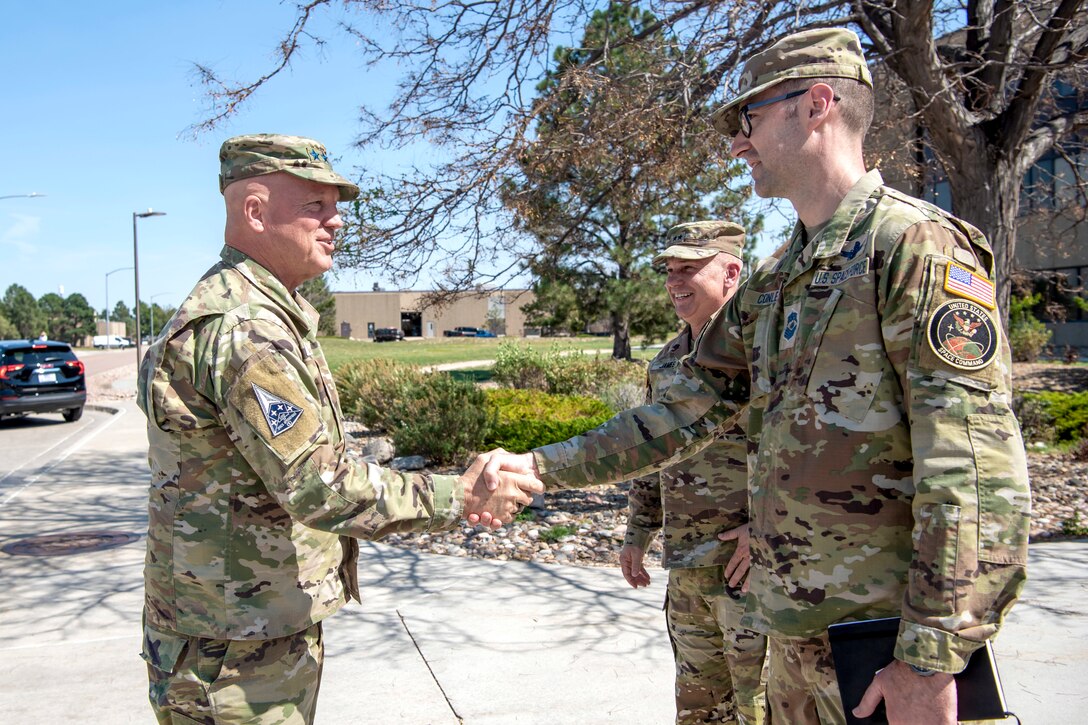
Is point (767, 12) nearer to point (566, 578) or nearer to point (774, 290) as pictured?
point (566, 578)

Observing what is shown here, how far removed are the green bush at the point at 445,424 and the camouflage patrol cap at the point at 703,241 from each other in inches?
236

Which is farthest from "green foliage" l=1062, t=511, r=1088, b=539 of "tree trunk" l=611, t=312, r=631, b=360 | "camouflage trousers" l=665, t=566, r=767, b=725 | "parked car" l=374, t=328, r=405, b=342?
"parked car" l=374, t=328, r=405, b=342

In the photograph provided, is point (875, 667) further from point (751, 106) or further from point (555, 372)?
point (555, 372)

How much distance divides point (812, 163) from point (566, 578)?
13.1ft

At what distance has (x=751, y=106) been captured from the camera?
205cm

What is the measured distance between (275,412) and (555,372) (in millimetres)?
14212

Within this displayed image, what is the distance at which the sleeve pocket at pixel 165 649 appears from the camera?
215cm

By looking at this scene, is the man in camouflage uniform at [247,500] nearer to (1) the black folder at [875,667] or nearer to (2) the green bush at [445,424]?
(1) the black folder at [875,667]

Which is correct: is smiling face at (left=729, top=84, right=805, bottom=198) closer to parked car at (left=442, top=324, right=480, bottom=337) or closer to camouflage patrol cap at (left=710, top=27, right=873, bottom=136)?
camouflage patrol cap at (left=710, top=27, right=873, bottom=136)

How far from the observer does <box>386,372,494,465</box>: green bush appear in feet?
29.8

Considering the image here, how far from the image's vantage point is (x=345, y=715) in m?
3.57

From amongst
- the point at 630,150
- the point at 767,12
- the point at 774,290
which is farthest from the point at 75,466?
the point at 774,290

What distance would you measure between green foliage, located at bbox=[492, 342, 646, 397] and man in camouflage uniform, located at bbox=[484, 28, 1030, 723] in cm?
1310

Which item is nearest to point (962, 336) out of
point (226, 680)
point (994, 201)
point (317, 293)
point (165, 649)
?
point (226, 680)
